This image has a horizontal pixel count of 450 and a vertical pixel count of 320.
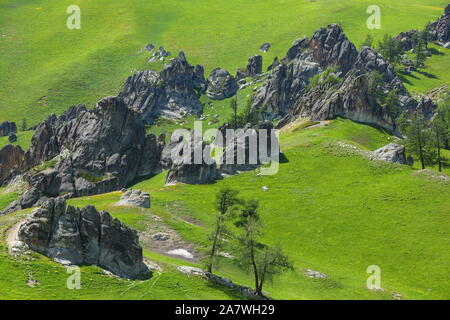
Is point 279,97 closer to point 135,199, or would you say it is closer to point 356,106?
point 356,106

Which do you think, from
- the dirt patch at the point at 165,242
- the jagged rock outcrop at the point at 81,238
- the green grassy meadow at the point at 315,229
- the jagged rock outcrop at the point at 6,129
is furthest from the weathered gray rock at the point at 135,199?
the jagged rock outcrop at the point at 6,129

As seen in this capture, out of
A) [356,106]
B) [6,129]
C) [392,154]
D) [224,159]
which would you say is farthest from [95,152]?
[6,129]

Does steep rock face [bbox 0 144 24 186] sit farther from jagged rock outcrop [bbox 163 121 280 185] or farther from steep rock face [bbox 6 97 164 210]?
jagged rock outcrop [bbox 163 121 280 185]

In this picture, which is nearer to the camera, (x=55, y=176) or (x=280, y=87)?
(x=55, y=176)

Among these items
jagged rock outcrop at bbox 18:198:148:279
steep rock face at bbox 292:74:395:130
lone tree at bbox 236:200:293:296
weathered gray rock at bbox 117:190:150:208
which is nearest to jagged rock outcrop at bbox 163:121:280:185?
weathered gray rock at bbox 117:190:150:208
